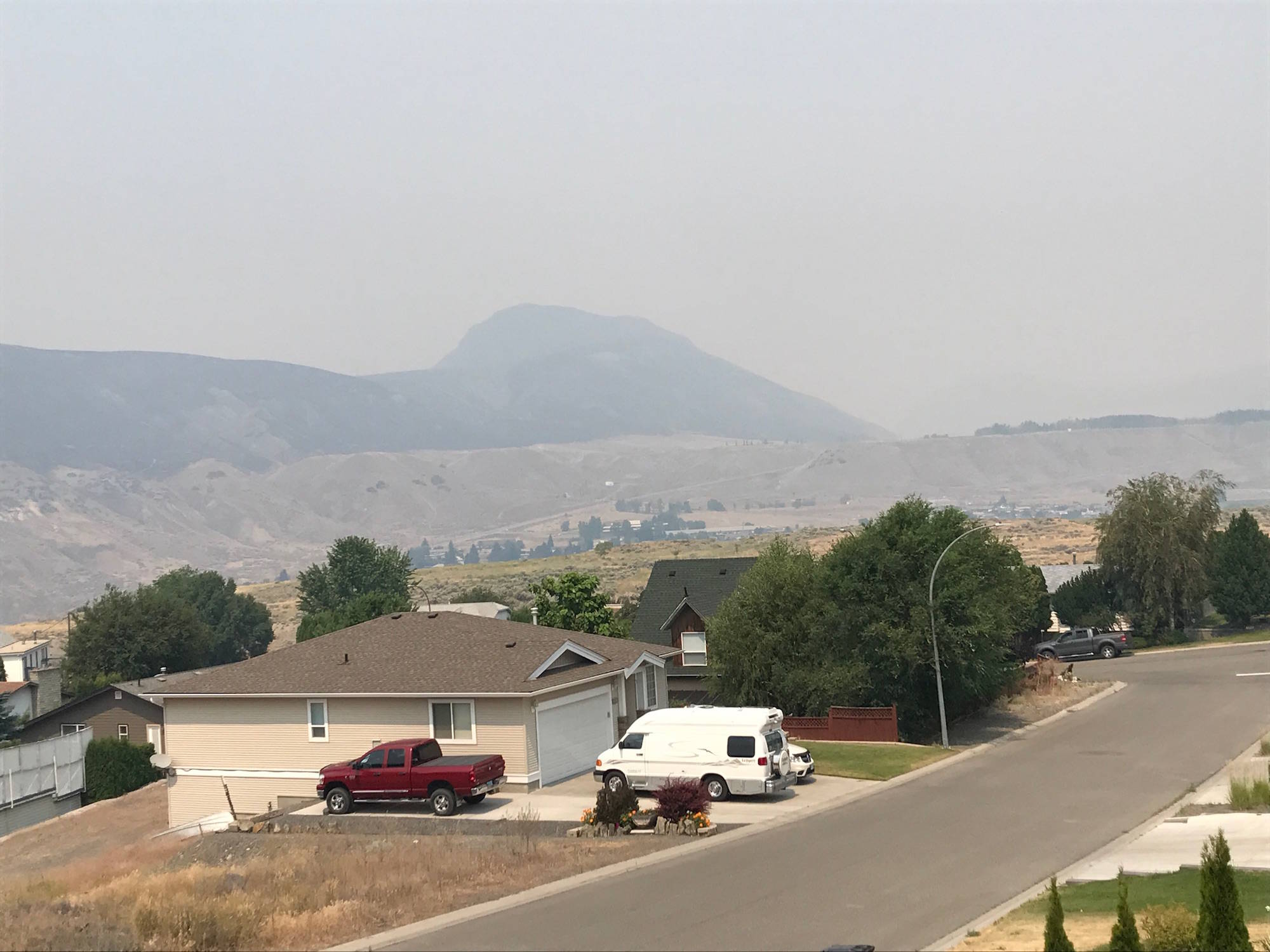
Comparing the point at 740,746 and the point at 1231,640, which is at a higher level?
the point at 1231,640

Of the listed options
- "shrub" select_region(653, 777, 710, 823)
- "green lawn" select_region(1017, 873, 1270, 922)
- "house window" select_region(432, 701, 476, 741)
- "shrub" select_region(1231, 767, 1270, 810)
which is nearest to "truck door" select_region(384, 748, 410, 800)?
"house window" select_region(432, 701, 476, 741)

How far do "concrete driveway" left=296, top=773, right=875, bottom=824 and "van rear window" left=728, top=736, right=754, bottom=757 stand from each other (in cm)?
128

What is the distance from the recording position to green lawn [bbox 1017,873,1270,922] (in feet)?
64.7

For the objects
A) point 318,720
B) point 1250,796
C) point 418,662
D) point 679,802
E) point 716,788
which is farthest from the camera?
point 418,662

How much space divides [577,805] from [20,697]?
2199 inches

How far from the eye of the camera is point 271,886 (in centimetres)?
2470

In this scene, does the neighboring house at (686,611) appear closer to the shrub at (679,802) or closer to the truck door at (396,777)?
the truck door at (396,777)

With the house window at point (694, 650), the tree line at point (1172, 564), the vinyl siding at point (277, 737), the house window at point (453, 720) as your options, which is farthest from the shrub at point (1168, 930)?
→ the tree line at point (1172, 564)

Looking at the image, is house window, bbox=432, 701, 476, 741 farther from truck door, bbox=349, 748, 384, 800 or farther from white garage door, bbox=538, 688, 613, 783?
truck door, bbox=349, 748, 384, 800

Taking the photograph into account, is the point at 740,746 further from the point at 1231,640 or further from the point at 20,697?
the point at 20,697

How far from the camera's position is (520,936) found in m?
21.0

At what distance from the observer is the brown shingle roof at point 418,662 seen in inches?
1564

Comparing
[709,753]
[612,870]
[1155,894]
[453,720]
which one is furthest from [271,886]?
[1155,894]

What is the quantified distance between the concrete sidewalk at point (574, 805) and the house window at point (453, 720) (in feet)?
7.95
